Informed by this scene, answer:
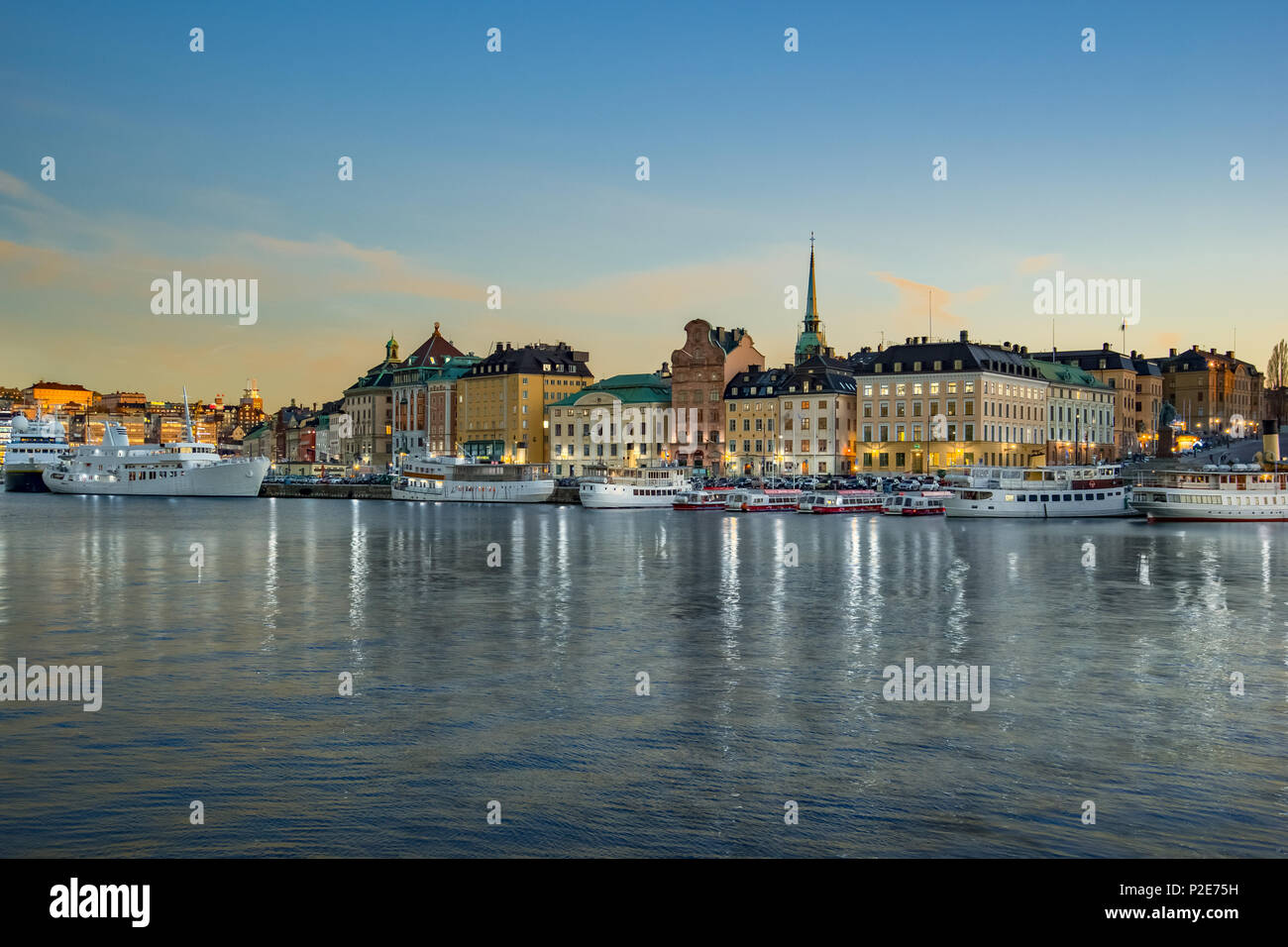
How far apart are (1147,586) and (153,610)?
116 ft

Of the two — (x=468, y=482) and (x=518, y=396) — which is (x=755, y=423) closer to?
(x=468, y=482)

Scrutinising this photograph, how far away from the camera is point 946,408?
13262cm

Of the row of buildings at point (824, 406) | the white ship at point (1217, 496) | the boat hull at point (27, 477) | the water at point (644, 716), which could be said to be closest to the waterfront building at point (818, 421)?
the row of buildings at point (824, 406)

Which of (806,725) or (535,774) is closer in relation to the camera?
(535,774)

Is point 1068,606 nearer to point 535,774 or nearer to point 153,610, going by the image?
point 535,774

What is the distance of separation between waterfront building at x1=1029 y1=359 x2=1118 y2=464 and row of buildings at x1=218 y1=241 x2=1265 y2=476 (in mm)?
309

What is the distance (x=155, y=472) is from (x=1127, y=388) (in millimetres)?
144327

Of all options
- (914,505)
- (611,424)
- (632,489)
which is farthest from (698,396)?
(914,505)

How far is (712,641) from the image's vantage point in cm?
2856

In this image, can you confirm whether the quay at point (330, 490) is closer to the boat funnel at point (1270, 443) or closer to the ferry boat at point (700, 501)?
the ferry boat at point (700, 501)

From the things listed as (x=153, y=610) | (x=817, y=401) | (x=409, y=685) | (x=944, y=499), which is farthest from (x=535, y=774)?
(x=817, y=401)

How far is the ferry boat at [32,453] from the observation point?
168100 mm

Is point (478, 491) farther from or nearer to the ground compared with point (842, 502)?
farther from the ground
